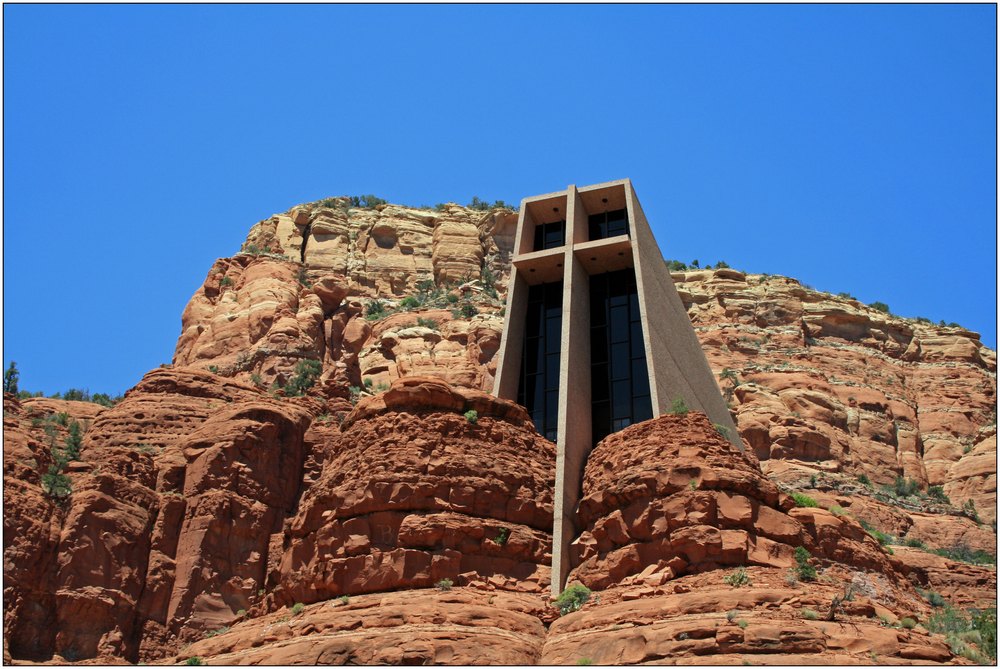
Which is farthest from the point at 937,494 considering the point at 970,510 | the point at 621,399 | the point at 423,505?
the point at 423,505

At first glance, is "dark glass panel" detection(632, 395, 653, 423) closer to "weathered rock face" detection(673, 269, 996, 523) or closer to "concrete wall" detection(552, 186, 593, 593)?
"concrete wall" detection(552, 186, 593, 593)

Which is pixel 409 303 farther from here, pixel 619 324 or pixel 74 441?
pixel 619 324

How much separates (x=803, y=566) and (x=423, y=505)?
30.4 feet

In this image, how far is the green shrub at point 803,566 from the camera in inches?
1319

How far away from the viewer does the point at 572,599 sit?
114 ft

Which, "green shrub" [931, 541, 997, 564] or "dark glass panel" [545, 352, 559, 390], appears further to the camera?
"green shrub" [931, 541, 997, 564]

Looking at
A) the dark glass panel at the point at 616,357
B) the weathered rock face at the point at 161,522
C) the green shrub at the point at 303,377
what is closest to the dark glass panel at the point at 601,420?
the dark glass panel at the point at 616,357

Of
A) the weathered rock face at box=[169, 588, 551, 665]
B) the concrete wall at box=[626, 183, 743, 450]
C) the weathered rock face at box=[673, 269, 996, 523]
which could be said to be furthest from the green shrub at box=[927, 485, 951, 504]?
the weathered rock face at box=[169, 588, 551, 665]

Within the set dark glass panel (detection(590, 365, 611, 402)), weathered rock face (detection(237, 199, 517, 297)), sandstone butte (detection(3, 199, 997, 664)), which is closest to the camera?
sandstone butte (detection(3, 199, 997, 664))

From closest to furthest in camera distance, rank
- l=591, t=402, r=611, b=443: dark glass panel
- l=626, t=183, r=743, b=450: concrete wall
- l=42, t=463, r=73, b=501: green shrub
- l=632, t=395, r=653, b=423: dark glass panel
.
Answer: l=632, t=395, r=653, b=423: dark glass panel
l=626, t=183, r=743, b=450: concrete wall
l=591, t=402, r=611, b=443: dark glass panel
l=42, t=463, r=73, b=501: green shrub

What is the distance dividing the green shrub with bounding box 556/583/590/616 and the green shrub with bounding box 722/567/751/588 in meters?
3.50

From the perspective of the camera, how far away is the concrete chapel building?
1745 inches

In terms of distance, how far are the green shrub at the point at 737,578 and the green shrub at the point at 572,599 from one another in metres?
3.50

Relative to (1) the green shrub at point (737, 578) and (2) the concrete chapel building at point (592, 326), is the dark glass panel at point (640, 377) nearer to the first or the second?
(2) the concrete chapel building at point (592, 326)
